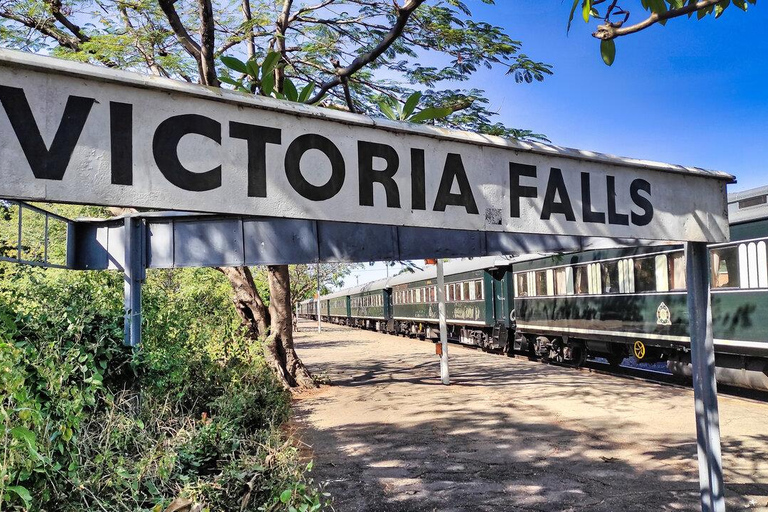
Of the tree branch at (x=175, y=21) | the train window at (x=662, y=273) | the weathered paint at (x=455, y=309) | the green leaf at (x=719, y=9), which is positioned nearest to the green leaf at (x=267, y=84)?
the green leaf at (x=719, y=9)

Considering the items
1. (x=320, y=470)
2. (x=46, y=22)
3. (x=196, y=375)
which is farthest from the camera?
(x=46, y=22)

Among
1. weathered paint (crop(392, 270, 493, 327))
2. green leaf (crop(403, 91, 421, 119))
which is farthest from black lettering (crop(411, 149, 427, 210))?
weathered paint (crop(392, 270, 493, 327))

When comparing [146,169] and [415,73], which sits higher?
[415,73]

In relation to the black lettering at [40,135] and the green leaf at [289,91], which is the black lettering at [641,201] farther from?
the black lettering at [40,135]

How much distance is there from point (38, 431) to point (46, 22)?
33.9 ft

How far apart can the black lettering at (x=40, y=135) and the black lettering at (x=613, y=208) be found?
261 cm

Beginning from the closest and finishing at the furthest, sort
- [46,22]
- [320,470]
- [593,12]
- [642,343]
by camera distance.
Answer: [593,12] → [320,470] → [46,22] → [642,343]

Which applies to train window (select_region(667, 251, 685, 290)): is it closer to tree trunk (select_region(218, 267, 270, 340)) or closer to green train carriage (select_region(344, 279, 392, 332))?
tree trunk (select_region(218, 267, 270, 340))

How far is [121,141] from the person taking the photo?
2.01 metres

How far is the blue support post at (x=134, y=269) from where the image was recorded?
6.21 metres

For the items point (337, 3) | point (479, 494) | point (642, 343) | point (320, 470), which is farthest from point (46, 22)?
point (642, 343)

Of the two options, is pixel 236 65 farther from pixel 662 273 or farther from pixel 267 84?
pixel 662 273

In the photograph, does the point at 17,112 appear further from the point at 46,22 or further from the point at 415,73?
the point at 46,22

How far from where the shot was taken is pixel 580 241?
580 centimetres
